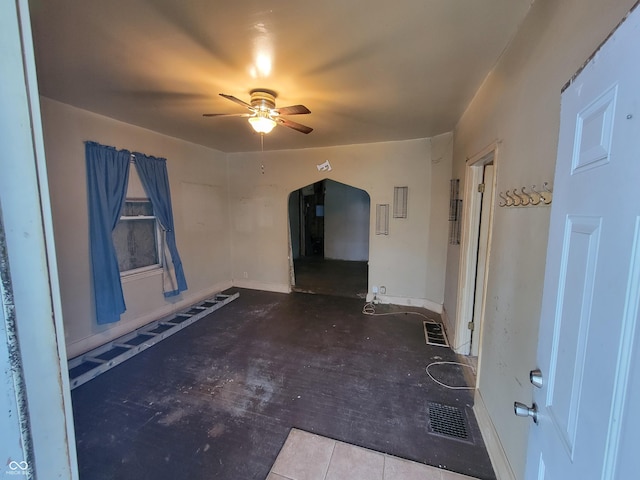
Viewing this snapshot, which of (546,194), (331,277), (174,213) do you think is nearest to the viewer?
(546,194)

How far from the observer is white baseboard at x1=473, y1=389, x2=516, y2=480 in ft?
5.10

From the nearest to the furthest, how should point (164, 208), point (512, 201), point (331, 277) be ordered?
1. point (512, 201)
2. point (164, 208)
3. point (331, 277)

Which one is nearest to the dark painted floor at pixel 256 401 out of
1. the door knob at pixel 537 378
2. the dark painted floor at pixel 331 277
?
the door knob at pixel 537 378

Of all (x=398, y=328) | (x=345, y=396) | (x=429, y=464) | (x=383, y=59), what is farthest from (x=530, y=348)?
(x=398, y=328)

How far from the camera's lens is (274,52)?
1.84m

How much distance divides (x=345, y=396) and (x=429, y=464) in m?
0.79

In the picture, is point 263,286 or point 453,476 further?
point 263,286

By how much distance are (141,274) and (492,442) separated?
13.4 feet

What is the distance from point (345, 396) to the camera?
234 cm

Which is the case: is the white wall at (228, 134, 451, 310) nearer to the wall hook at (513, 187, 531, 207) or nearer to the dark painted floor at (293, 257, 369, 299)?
the dark painted floor at (293, 257, 369, 299)

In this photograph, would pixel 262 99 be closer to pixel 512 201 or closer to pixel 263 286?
pixel 512 201

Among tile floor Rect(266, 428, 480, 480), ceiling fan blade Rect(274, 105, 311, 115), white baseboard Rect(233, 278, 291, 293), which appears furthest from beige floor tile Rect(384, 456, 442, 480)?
white baseboard Rect(233, 278, 291, 293)

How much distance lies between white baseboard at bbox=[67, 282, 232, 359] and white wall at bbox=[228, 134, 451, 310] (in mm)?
1092

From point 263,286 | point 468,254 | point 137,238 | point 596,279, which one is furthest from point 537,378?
point 263,286
